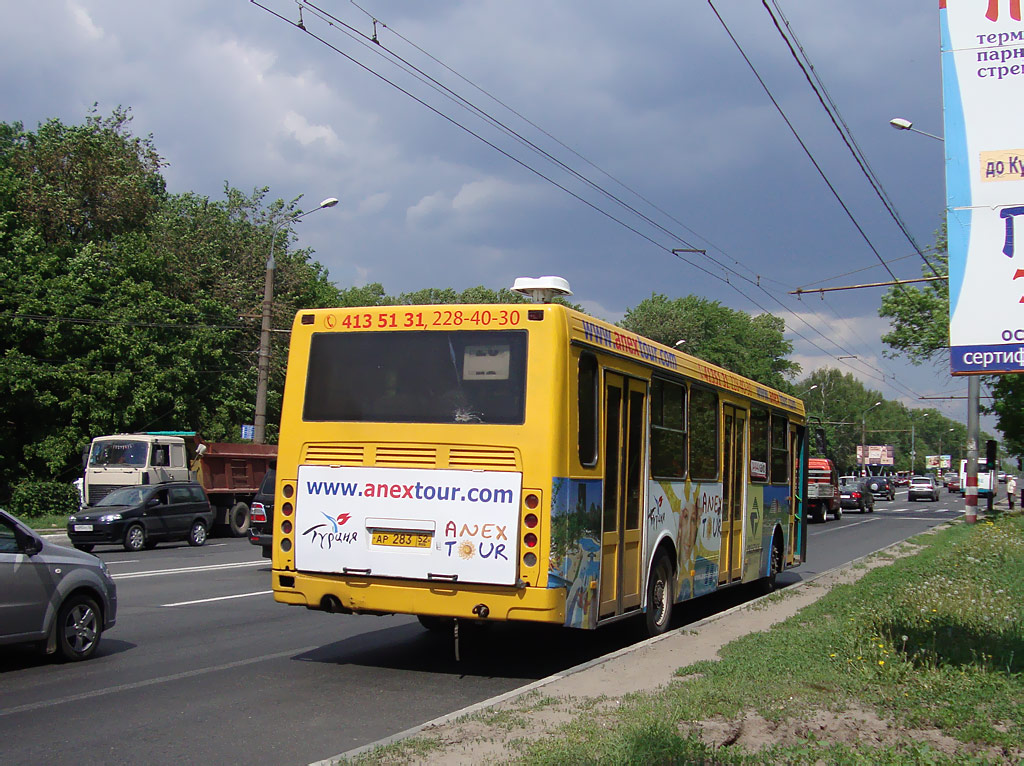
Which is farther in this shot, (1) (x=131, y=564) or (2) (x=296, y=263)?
(2) (x=296, y=263)

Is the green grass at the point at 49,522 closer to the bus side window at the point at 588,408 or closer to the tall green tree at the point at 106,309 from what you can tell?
the tall green tree at the point at 106,309

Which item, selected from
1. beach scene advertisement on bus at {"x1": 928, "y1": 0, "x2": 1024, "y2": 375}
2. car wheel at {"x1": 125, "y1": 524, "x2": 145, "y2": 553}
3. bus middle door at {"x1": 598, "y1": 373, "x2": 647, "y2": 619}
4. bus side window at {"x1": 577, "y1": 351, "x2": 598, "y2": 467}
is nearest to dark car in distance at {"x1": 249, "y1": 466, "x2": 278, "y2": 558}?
car wheel at {"x1": 125, "y1": 524, "x2": 145, "y2": 553}

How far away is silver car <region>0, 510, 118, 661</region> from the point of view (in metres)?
8.18

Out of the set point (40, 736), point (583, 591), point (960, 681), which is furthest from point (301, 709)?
point (960, 681)

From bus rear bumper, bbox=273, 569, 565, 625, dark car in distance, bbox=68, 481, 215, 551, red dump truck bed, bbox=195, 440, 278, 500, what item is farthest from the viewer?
red dump truck bed, bbox=195, 440, 278, 500

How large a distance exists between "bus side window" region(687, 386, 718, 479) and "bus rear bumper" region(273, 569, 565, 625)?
4.01m

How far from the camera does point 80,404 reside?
1277 inches

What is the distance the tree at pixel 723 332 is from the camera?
78.2 m

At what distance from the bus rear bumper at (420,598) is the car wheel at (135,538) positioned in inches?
632

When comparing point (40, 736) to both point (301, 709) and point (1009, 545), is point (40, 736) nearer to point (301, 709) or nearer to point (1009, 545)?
point (301, 709)

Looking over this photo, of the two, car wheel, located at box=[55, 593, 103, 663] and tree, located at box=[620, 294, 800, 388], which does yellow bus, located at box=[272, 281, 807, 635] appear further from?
tree, located at box=[620, 294, 800, 388]

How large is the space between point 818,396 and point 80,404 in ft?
360

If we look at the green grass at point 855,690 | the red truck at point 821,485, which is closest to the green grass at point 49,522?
the green grass at point 855,690

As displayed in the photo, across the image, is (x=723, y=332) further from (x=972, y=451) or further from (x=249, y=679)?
(x=249, y=679)
